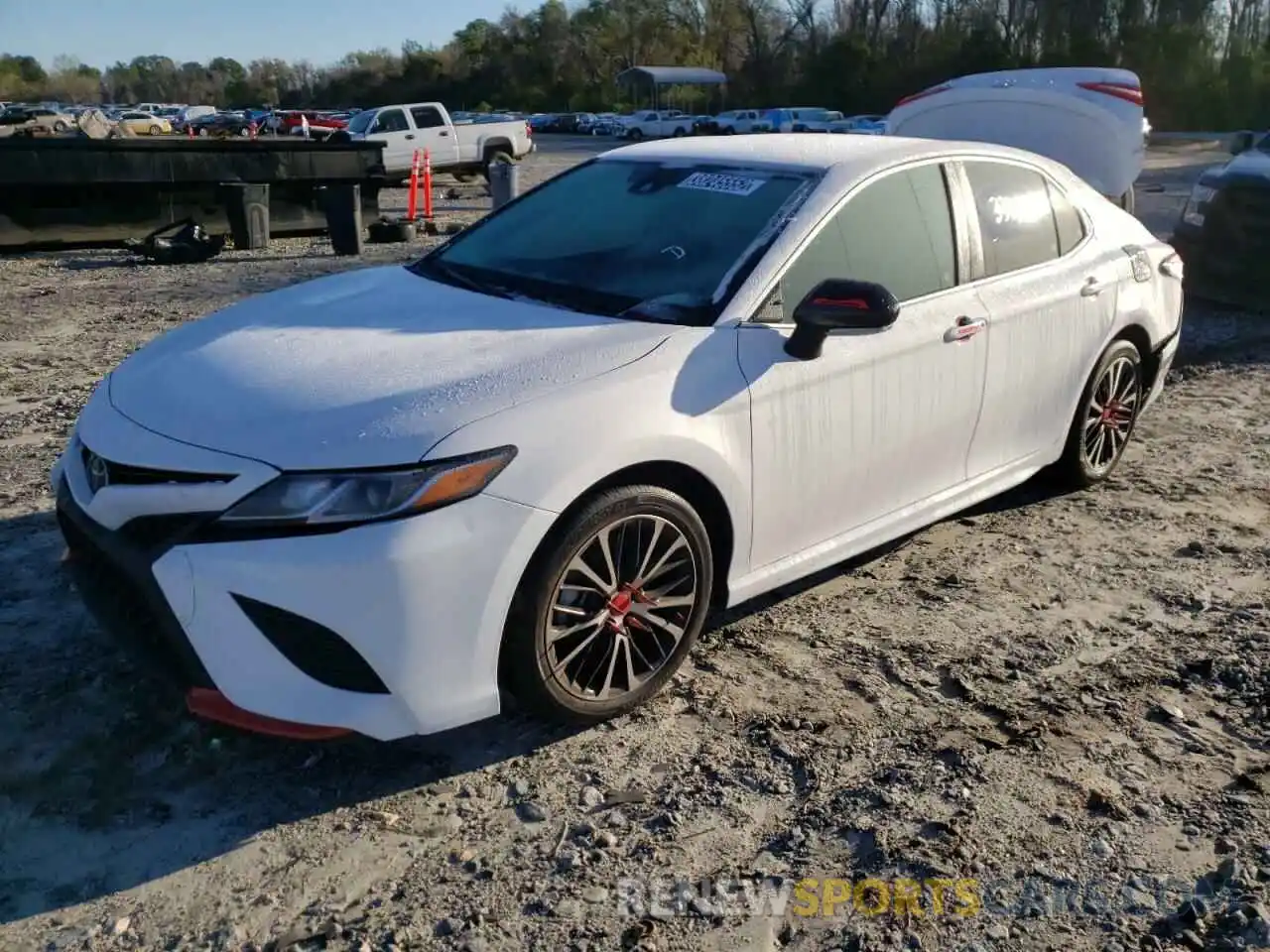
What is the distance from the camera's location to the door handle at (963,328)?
4.10m

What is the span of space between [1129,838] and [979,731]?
566 mm

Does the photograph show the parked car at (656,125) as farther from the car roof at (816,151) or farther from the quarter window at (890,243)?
the quarter window at (890,243)

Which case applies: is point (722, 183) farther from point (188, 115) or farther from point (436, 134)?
point (188, 115)

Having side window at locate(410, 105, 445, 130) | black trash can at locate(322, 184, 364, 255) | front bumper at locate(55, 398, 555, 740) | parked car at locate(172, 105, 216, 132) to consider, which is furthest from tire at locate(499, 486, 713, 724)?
parked car at locate(172, 105, 216, 132)

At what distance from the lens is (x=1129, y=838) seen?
2938mm

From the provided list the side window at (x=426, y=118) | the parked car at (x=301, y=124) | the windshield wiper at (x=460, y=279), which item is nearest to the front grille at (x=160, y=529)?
the windshield wiper at (x=460, y=279)

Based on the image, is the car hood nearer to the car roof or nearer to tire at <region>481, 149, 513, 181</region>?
the car roof

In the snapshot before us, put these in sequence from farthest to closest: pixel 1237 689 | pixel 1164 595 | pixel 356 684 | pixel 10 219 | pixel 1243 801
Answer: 1. pixel 10 219
2. pixel 1164 595
3. pixel 1237 689
4. pixel 1243 801
5. pixel 356 684

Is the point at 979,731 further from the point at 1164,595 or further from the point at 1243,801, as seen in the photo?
the point at 1164,595

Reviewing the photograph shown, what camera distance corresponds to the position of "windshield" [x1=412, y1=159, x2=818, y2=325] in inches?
144

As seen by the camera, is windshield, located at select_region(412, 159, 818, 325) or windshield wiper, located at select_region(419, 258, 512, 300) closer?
windshield, located at select_region(412, 159, 818, 325)

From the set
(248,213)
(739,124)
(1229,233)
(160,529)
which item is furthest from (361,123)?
(739,124)

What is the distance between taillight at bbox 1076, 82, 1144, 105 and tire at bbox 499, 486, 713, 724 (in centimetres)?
855

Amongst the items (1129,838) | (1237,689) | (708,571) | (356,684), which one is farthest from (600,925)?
(1237,689)
